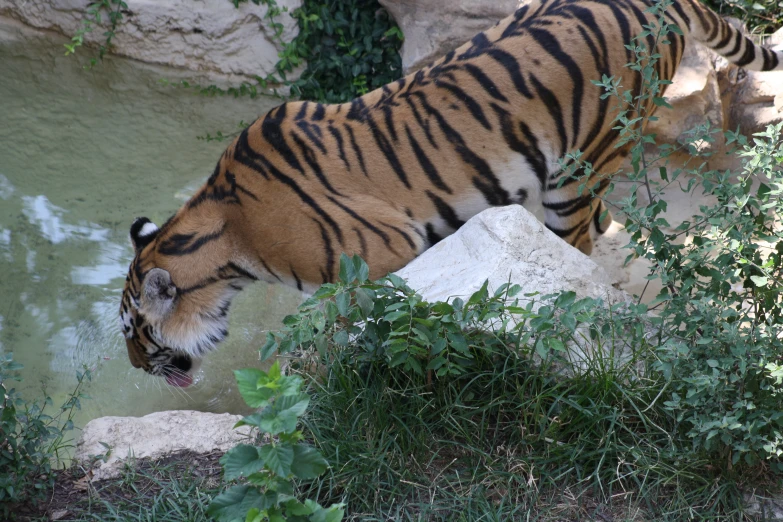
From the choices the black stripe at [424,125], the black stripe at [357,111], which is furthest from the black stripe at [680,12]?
the black stripe at [357,111]

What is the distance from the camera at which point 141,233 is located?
409 cm

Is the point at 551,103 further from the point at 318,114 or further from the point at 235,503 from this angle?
the point at 235,503

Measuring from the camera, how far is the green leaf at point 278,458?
2.08 meters

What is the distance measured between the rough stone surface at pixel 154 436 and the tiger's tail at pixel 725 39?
127 inches

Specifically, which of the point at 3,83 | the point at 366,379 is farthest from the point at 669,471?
the point at 3,83

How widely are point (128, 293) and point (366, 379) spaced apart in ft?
5.24

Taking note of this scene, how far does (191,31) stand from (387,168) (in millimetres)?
3595

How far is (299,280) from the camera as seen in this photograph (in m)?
3.92

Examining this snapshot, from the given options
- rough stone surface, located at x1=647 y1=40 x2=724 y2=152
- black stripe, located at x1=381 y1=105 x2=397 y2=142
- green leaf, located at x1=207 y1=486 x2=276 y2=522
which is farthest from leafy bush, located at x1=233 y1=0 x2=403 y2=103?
green leaf, located at x1=207 y1=486 x2=276 y2=522

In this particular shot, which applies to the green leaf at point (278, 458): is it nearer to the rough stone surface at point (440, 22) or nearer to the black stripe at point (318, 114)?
the black stripe at point (318, 114)

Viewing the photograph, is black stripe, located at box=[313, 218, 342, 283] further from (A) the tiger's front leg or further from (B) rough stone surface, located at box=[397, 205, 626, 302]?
(A) the tiger's front leg

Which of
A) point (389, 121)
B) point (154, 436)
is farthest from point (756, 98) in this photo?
point (154, 436)

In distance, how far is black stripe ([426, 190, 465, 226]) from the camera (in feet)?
13.2

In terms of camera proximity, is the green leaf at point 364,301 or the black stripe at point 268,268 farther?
the black stripe at point 268,268
